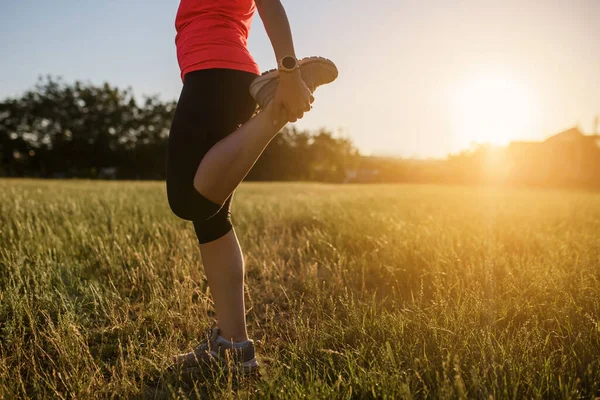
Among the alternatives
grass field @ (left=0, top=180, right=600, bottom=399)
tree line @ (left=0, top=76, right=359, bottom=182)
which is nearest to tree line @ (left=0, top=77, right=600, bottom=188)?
tree line @ (left=0, top=76, right=359, bottom=182)

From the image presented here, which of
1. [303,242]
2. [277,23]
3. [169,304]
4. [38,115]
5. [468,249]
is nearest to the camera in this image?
[277,23]

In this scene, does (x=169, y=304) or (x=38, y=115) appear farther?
(x=38, y=115)

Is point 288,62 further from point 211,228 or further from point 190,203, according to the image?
point 211,228

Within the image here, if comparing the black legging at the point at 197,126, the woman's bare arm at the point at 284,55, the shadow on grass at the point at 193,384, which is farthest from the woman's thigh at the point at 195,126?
the shadow on grass at the point at 193,384

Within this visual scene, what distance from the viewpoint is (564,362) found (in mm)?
1485

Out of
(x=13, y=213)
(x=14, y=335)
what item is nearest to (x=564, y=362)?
(x=14, y=335)

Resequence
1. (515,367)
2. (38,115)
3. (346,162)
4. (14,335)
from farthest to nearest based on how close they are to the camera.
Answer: (346,162)
(38,115)
(14,335)
(515,367)

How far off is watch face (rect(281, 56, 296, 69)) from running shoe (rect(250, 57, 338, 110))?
1.9 inches

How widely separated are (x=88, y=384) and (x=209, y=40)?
153 cm

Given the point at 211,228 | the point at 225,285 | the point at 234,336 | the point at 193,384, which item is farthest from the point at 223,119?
the point at 193,384

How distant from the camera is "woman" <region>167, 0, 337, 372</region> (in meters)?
1.51

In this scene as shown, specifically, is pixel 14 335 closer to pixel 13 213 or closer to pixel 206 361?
pixel 206 361

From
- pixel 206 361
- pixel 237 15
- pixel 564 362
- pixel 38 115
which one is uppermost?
pixel 38 115

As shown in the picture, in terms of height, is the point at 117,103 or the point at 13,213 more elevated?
the point at 117,103
